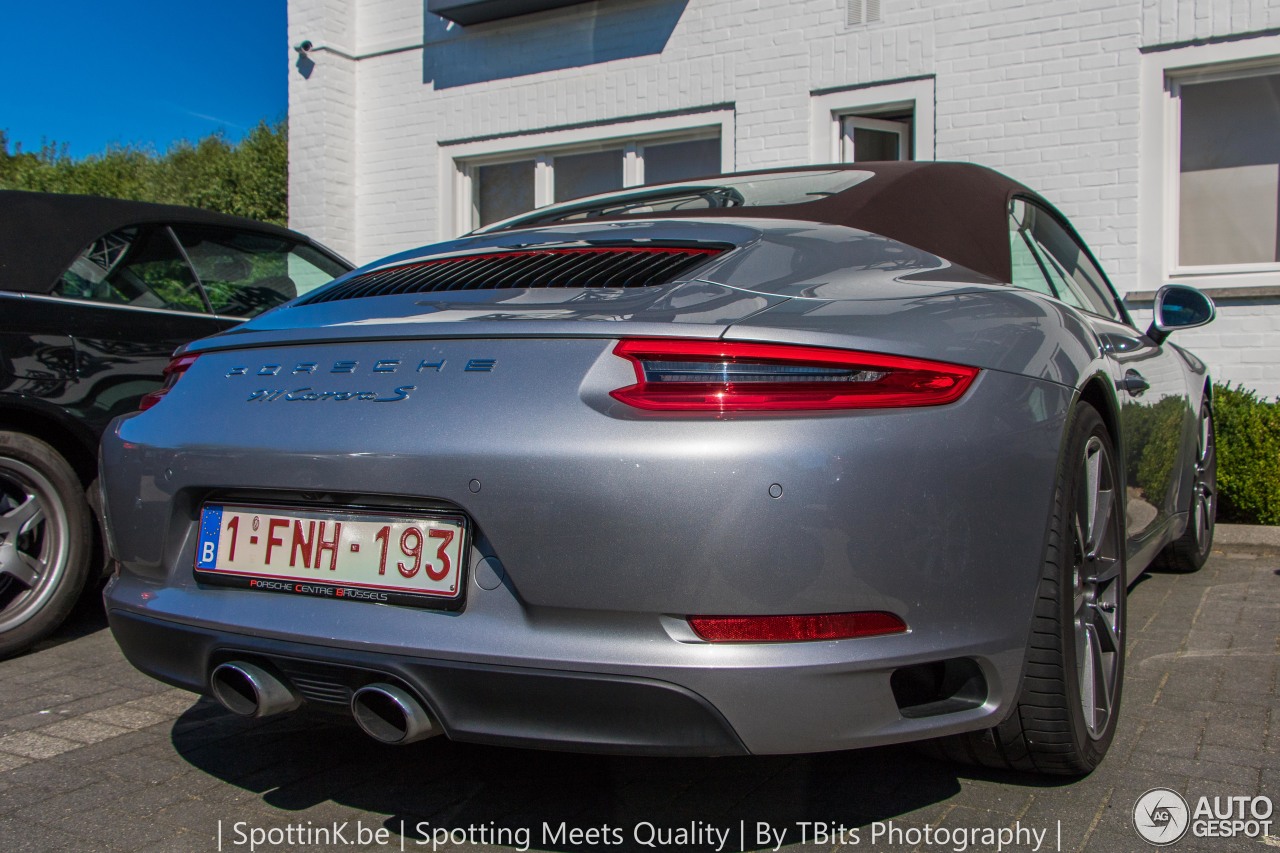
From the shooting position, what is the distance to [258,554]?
2127mm

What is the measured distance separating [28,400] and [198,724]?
134 centimetres

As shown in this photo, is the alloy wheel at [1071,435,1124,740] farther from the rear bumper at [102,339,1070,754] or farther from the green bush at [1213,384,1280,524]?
the green bush at [1213,384,1280,524]

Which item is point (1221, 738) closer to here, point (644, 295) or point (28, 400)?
point (644, 295)

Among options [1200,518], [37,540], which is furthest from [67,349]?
[1200,518]

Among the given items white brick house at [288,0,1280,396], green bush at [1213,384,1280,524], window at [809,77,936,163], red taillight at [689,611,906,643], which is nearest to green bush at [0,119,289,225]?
white brick house at [288,0,1280,396]

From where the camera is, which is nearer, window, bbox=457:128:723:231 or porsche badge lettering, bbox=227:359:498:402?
porsche badge lettering, bbox=227:359:498:402

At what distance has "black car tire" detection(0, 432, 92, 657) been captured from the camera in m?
3.65

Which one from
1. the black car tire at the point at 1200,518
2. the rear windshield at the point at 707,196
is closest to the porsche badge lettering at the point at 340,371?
the rear windshield at the point at 707,196

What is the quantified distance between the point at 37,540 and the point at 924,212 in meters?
2.94

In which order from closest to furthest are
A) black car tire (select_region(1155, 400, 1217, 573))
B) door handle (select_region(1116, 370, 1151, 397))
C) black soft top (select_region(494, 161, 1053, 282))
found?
1. black soft top (select_region(494, 161, 1053, 282))
2. door handle (select_region(1116, 370, 1151, 397))
3. black car tire (select_region(1155, 400, 1217, 573))

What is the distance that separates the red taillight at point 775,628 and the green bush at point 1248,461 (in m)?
5.15

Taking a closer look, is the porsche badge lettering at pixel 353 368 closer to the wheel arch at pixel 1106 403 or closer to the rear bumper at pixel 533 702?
the rear bumper at pixel 533 702

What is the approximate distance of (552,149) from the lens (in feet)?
32.0

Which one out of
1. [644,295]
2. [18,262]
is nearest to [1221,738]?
[644,295]
